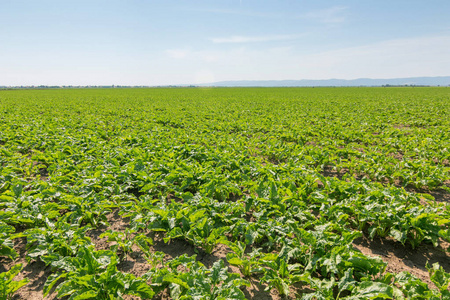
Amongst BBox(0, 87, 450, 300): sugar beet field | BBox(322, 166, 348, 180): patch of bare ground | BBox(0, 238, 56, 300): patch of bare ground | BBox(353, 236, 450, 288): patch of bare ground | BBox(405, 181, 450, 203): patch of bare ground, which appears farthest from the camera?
BBox(322, 166, 348, 180): patch of bare ground

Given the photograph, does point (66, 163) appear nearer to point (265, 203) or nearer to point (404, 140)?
point (265, 203)

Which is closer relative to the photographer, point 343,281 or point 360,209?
point 343,281

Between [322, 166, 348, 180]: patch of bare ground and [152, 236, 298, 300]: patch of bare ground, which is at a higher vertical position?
[322, 166, 348, 180]: patch of bare ground

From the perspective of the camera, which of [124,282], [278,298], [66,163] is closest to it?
[124,282]

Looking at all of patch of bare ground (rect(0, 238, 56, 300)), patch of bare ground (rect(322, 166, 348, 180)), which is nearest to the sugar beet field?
patch of bare ground (rect(0, 238, 56, 300))

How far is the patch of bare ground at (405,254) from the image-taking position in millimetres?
3615

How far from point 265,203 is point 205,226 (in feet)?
4.70

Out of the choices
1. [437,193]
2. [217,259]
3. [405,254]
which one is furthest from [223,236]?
[437,193]

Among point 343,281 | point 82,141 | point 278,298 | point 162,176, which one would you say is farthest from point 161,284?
point 82,141

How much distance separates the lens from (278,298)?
3.17 meters

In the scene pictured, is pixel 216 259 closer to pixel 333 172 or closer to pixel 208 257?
pixel 208 257

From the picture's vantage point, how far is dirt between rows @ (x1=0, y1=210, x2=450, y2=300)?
10.6 ft

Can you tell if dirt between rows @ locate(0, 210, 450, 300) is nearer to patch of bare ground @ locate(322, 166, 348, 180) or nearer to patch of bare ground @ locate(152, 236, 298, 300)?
patch of bare ground @ locate(152, 236, 298, 300)

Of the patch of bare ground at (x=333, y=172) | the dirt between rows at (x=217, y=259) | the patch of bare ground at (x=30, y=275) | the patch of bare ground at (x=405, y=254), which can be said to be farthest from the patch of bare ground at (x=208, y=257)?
the patch of bare ground at (x=333, y=172)
